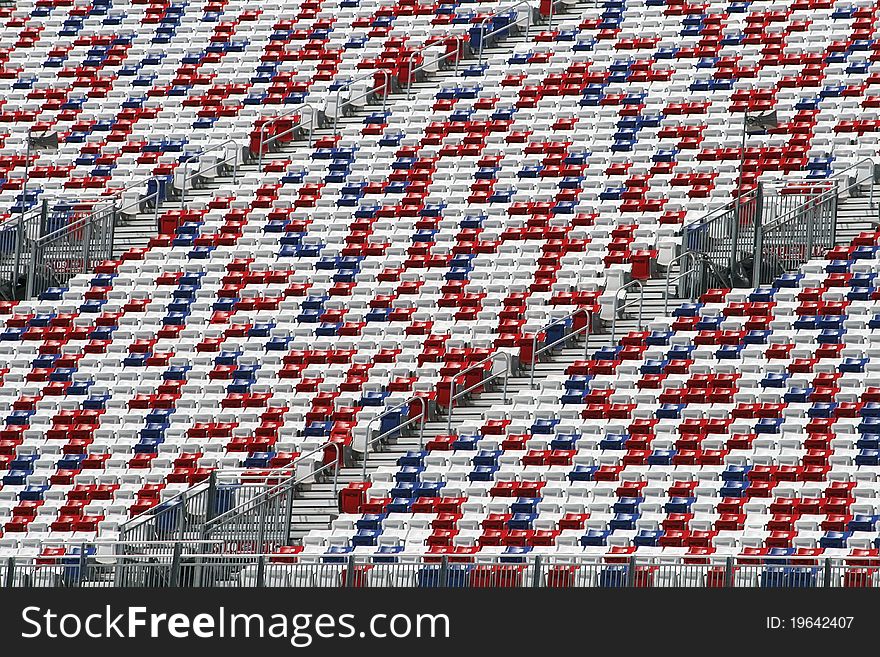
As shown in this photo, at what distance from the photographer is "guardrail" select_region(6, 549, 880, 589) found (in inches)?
1202

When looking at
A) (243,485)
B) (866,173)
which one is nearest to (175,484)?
(243,485)

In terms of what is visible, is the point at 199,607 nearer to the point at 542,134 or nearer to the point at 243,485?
the point at 243,485

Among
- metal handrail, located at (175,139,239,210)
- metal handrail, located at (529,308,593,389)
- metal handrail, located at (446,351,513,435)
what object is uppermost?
metal handrail, located at (175,139,239,210)

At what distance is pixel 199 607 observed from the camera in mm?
26453

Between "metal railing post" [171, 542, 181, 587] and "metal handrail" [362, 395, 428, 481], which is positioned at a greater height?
"metal handrail" [362, 395, 428, 481]

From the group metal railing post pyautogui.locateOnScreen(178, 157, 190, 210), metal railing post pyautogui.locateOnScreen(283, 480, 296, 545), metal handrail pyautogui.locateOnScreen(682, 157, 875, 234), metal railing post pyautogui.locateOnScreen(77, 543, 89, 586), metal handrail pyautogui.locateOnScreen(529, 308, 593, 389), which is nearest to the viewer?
metal railing post pyautogui.locateOnScreen(77, 543, 89, 586)

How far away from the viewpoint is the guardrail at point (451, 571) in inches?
1202

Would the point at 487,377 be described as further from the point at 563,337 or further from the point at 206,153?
the point at 206,153

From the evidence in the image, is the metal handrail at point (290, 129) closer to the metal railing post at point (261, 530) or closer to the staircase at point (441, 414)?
the staircase at point (441, 414)

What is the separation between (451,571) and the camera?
102 feet

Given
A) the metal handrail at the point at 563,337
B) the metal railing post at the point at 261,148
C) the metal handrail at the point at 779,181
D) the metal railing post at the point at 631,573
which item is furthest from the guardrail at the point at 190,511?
the metal railing post at the point at 261,148

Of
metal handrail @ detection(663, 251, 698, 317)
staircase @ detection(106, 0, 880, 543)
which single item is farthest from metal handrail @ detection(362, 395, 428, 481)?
metal handrail @ detection(663, 251, 698, 317)

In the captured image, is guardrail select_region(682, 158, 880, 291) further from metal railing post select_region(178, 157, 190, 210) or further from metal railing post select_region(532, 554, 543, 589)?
metal railing post select_region(532, 554, 543, 589)

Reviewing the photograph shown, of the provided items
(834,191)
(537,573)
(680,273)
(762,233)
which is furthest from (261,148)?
(537,573)
